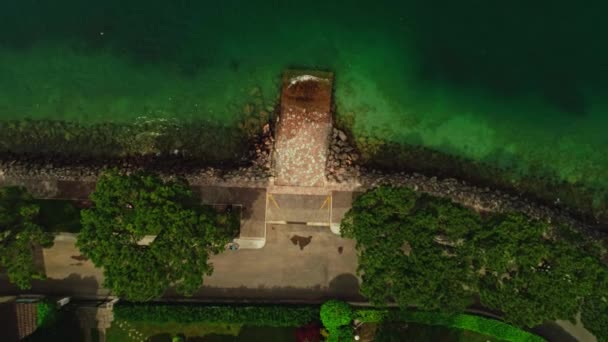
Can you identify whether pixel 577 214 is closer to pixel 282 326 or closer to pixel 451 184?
pixel 451 184

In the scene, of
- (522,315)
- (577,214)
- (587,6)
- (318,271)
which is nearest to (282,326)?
(318,271)

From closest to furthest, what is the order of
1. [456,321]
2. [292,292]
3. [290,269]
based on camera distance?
[456,321] → [292,292] → [290,269]

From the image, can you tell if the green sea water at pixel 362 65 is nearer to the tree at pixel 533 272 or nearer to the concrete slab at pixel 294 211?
the concrete slab at pixel 294 211

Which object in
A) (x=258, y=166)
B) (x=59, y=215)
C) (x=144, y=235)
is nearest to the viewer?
(x=144, y=235)

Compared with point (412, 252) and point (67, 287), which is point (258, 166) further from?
point (67, 287)

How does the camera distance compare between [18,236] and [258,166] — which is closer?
[18,236]

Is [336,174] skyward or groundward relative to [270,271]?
skyward

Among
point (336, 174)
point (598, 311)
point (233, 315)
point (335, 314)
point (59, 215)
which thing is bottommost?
point (233, 315)

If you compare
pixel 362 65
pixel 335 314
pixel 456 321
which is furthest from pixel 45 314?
pixel 362 65
